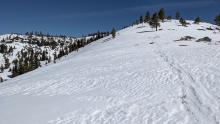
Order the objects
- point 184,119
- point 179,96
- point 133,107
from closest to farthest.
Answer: point 184,119
point 133,107
point 179,96

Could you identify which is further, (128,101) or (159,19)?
(159,19)

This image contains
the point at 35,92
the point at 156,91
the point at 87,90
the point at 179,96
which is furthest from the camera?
the point at 35,92

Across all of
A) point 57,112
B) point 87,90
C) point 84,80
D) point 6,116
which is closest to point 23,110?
point 6,116

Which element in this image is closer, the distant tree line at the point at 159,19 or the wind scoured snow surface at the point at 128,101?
the wind scoured snow surface at the point at 128,101

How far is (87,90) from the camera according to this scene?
27328mm

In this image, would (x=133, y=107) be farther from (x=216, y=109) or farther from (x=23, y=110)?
(x=23, y=110)

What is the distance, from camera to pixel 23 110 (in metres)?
21.8

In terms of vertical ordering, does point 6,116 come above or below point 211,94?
below

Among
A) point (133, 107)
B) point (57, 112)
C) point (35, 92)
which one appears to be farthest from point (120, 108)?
point (35, 92)

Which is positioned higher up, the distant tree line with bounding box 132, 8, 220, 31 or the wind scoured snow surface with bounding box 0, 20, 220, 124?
the distant tree line with bounding box 132, 8, 220, 31

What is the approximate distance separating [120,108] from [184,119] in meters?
5.03

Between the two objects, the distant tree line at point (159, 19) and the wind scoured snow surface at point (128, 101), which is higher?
the distant tree line at point (159, 19)

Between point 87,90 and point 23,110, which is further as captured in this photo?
point 87,90

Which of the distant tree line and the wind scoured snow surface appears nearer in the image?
the wind scoured snow surface
